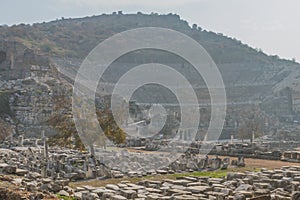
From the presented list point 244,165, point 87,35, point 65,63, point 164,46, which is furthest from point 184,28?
point 244,165

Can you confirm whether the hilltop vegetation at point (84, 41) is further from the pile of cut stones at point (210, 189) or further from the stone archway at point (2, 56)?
the pile of cut stones at point (210, 189)

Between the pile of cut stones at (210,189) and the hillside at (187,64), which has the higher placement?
the hillside at (187,64)

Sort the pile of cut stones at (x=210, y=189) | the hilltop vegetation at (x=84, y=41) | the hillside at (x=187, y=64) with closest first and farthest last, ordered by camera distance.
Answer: the pile of cut stones at (x=210, y=189)
the hillside at (x=187, y=64)
the hilltop vegetation at (x=84, y=41)

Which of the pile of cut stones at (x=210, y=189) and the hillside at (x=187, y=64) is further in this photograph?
the hillside at (x=187, y=64)

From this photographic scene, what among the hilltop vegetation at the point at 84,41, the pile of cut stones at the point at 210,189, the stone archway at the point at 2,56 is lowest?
the pile of cut stones at the point at 210,189

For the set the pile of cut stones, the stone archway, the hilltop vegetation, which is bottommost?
the pile of cut stones

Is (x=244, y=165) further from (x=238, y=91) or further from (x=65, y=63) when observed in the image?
(x=65, y=63)

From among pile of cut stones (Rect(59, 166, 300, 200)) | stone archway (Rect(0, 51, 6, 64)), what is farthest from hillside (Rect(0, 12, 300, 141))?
pile of cut stones (Rect(59, 166, 300, 200))

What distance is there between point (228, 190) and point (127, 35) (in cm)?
11521

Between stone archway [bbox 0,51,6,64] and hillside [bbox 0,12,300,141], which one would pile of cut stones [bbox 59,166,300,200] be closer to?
hillside [bbox 0,12,300,141]

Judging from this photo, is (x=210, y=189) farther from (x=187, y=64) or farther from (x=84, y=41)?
(x=84, y=41)

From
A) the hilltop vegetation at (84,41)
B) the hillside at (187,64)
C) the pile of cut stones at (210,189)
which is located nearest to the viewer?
the pile of cut stones at (210,189)

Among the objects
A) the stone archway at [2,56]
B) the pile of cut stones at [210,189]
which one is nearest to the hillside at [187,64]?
the stone archway at [2,56]

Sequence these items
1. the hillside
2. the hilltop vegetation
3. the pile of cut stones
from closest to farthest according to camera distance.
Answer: the pile of cut stones → the hillside → the hilltop vegetation
